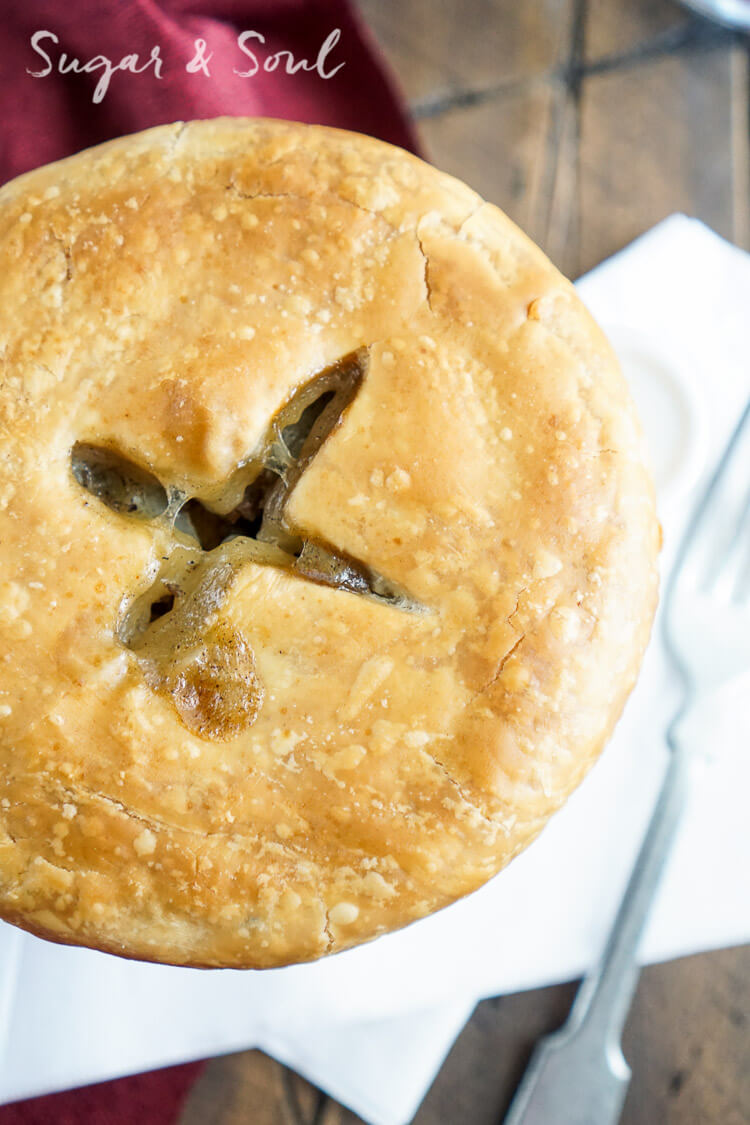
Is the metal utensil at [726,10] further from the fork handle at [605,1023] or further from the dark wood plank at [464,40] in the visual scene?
the fork handle at [605,1023]

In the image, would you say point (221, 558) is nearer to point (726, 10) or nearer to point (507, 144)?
point (507, 144)

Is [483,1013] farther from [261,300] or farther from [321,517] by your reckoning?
[261,300]

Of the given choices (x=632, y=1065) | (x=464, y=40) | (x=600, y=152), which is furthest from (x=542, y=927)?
(x=464, y=40)

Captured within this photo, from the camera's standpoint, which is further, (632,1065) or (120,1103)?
(632,1065)

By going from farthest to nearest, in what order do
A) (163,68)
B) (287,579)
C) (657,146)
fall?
(657,146) < (163,68) < (287,579)

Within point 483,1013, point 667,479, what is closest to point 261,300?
point 667,479

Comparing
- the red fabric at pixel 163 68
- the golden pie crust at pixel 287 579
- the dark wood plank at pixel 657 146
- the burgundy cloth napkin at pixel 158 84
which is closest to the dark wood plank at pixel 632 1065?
the burgundy cloth napkin at pixel 158 84
